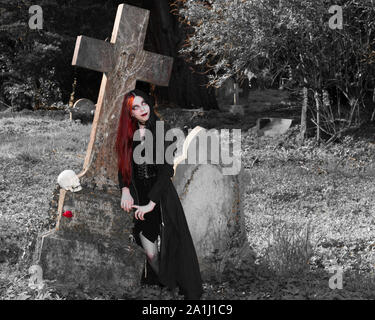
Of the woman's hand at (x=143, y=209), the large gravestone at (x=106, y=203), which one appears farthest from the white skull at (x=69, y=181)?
the woman's hand at (x=143, y=209)

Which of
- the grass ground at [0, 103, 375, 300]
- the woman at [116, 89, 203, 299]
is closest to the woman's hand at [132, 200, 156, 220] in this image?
the woman at [116, 89, 203, 299]

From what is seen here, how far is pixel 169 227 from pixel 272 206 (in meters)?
3.82

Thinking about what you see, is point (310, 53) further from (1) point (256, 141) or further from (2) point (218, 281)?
(2) point (218, 281)

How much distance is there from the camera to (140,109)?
4.98 m

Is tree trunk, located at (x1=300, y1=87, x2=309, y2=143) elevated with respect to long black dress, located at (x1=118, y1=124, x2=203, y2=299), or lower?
elevated

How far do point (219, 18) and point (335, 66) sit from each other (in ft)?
9.44

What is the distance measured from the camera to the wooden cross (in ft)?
16.7

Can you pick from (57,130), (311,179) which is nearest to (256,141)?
(311,179)

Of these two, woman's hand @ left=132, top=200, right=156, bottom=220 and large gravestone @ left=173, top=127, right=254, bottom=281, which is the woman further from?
large gravestone @ left=173, top=127, right=254, bottom=281

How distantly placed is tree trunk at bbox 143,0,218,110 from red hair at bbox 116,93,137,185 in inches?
446

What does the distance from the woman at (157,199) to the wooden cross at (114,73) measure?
13 centimetres

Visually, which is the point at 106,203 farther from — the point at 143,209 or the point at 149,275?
the point at 149,275

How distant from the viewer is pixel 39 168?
10211 mm

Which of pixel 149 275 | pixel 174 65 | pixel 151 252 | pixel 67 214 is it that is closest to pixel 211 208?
pixel 151 252
